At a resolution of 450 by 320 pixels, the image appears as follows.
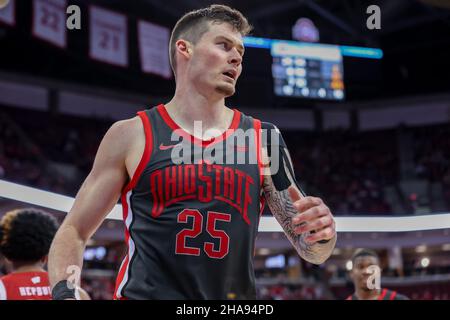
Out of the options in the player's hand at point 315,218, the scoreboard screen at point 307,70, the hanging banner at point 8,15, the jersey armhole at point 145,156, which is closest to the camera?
the player's hand at point 315,218

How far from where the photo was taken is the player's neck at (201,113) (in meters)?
2.40

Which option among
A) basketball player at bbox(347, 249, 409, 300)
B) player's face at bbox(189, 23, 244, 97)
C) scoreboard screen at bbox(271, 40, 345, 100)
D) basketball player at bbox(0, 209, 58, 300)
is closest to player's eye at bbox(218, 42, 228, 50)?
player's face at bbox(189, 23, 244, 97)

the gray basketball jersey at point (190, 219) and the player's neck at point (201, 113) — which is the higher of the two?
the player's neck at point (201, 113)

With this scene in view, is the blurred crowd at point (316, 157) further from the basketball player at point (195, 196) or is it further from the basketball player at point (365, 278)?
the basketball player at point (195, 196)

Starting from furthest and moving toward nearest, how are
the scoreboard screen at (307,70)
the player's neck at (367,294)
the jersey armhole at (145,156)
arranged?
the scoreboard screen at (307,70) → the player's neck at (367,294) → the jersey armhole at (145,156)

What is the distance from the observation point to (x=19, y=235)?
3.75 metres

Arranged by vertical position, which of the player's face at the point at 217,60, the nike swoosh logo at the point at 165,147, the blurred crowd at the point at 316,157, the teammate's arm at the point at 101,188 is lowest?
the teammate's arm at the point at 101,188

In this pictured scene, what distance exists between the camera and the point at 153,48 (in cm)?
1599

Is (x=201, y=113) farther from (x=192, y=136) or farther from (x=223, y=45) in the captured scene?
(x=223, y=45)

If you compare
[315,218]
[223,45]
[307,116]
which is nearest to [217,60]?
[223,45]

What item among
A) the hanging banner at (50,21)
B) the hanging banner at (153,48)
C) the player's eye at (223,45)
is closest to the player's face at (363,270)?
the player's eye at (223,45)

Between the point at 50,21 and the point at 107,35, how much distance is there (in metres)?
1.34

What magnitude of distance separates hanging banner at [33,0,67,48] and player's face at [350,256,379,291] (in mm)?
10895
